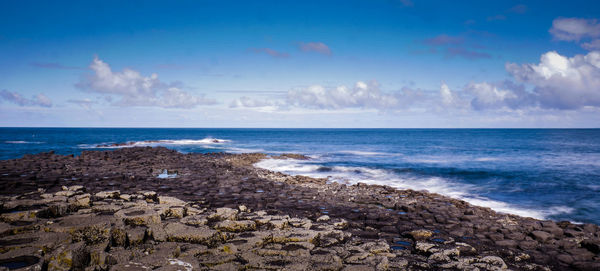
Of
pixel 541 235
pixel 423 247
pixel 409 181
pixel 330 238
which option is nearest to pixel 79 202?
pixel 330 238

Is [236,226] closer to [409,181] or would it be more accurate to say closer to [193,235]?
[193,235]

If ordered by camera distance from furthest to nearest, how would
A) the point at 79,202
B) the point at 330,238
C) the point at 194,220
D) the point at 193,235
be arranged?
1. the point at 79,202
2. the point at 194,220
3. the point at 330,238
4. the point at 193,235

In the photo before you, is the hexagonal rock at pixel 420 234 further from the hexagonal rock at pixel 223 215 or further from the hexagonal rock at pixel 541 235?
the hexagonal rock at pixel 223 215

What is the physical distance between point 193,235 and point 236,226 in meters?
1.34

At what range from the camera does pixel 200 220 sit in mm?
8047

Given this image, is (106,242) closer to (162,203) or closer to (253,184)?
(162,203)

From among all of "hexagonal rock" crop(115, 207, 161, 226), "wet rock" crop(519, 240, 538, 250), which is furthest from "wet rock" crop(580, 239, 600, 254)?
"hexagonal rock" crop(115, 207, 161, 226)

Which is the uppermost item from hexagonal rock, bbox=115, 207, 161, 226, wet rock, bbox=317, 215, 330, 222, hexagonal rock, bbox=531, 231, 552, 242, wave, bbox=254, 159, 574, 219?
hexagonal rock, bbox=115, 207, 161, 226

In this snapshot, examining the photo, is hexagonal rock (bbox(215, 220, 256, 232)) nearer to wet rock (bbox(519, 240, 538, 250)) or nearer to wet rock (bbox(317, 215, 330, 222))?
wet rock (bbox(317, 215, 330, 222))

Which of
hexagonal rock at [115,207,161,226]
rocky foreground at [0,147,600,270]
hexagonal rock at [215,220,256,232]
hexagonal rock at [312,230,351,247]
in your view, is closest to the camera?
rocky foreground at [0,147,600,270]

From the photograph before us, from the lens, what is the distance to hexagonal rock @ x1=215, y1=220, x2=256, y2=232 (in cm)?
774

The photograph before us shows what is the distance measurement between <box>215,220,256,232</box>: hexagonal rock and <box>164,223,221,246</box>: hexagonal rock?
0.72 m

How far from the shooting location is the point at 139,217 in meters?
7.57

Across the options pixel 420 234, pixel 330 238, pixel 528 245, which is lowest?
pixel 528 245
